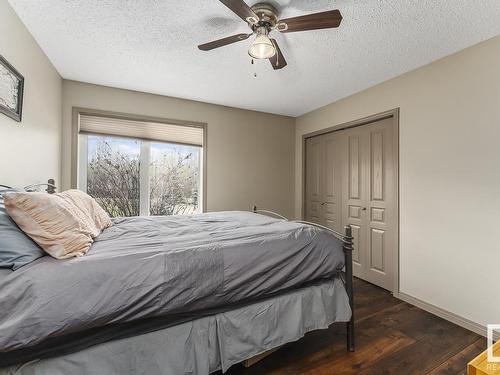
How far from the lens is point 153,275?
119 centimetres

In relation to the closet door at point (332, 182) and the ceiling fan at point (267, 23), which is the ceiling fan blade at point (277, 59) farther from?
the closet door at point (332, 182)

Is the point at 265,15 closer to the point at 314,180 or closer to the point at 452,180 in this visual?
the point at 452,180

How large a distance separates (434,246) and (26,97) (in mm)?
3797

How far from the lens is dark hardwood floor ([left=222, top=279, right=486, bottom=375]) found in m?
1.63

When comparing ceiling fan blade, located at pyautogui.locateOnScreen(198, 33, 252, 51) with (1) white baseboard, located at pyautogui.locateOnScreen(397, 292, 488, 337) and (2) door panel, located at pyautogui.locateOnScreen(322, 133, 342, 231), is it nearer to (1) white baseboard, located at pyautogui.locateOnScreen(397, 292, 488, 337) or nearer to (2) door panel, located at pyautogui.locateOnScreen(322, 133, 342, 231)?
(2) door panel, located at pyautogui.locateOnScreen(322, 133, 342, 231)

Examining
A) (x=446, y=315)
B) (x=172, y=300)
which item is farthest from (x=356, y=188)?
(x=172, y=300)

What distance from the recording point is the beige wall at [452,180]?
2.04 metres

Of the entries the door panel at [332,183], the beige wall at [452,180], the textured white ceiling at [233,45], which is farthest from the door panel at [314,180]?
the beige wall at [452,180]

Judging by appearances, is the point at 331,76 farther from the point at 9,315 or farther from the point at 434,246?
the point at 9,315

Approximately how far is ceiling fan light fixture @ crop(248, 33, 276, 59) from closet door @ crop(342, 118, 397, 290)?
185cm

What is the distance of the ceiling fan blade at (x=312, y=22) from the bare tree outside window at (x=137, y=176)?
235cm

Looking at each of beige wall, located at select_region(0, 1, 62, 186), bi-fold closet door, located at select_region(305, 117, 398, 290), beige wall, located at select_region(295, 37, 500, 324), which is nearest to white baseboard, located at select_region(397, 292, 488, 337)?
beige wall, located at select_region(295, 37, 500, 324)

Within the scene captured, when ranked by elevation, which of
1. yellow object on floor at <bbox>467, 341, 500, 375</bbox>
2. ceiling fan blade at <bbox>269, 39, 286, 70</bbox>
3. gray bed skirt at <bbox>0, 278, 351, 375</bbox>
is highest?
ceiling fan blade at <bbox>269, 39, 286, 70</bbox>

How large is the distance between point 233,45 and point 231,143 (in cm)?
173
